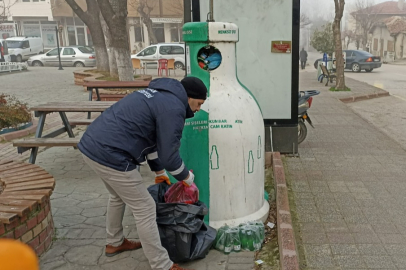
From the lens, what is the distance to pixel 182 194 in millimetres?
3469

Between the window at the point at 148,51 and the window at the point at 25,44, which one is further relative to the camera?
the window at the point at 25,44

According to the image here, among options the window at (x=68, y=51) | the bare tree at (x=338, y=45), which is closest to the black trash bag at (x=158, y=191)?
the bare tree at (x=338, y=45)

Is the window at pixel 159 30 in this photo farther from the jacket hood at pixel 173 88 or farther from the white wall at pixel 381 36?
the jacket hood at pixel 173 88

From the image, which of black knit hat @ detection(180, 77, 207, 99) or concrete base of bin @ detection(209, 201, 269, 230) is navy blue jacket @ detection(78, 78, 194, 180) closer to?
black knit hat @ detection(180, 77, 207, 99)

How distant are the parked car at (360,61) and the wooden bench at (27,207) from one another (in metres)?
23.6

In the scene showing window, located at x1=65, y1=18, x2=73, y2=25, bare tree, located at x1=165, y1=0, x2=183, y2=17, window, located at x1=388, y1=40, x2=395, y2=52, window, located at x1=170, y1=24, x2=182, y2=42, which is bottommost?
window, located at x1=388, y1=40, x2=395, y2=52

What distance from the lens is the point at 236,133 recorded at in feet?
12.1

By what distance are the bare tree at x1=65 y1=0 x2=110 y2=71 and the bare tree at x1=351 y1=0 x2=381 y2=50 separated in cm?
4604

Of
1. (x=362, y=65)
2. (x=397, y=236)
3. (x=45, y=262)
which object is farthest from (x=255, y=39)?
(x=362, y=65)

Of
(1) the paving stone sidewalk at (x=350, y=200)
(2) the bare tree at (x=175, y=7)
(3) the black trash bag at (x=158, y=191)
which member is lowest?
(1) the paving stone sidewalk at (x=350, y=200)

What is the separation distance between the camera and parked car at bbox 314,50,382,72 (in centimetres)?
2516

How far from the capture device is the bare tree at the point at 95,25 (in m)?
16.7

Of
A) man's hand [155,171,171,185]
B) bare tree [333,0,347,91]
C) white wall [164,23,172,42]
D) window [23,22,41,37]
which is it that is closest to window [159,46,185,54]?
bare tree [333,0,347,91]

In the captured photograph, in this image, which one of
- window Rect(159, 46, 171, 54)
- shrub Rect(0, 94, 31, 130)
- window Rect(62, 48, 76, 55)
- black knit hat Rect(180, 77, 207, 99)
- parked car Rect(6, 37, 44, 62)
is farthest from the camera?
parked car Rect(6, 37, 44, 62)
